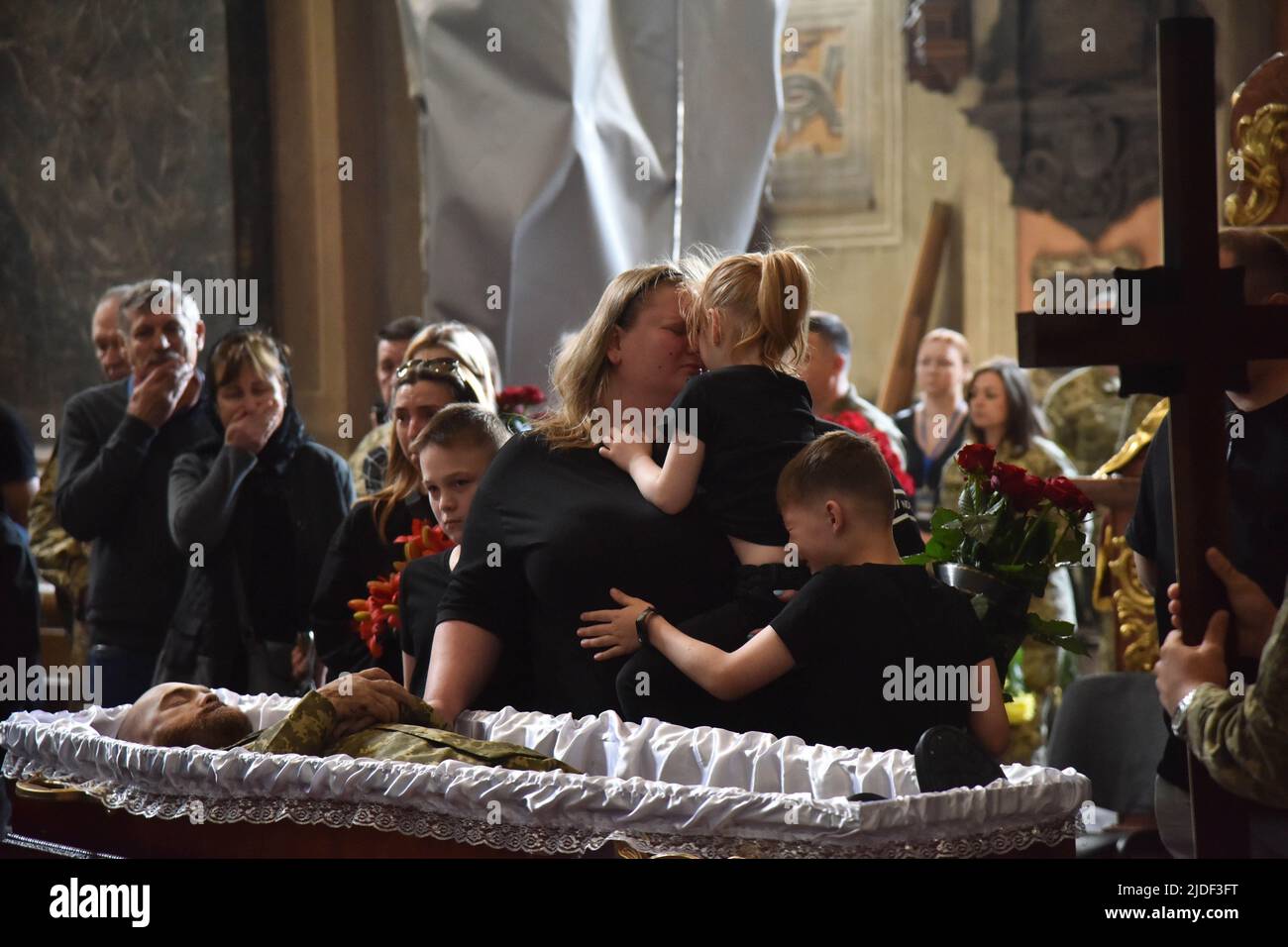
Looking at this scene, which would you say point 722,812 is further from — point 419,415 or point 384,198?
point 384,198

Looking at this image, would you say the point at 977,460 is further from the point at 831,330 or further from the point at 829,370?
the point at 831,330

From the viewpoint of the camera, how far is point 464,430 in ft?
10.8

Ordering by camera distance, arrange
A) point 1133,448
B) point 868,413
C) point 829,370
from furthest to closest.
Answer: point 868,413
point 829,370
point 1133,448

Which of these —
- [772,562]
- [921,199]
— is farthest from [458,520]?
[921,199]

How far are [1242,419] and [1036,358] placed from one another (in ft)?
2.31

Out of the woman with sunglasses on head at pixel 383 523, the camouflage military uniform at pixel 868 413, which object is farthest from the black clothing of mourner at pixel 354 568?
the camouflage military uniform at pixel 868 413

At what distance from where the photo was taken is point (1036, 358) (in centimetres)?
229

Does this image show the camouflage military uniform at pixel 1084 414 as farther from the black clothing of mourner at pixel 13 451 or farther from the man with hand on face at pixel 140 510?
the black clothing of mourner at pixel 13 451

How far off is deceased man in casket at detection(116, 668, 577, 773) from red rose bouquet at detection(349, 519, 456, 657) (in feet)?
1.85

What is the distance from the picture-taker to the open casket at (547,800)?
208 cm

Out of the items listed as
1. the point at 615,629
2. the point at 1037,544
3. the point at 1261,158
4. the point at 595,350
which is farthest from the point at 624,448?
the point at 1261,158

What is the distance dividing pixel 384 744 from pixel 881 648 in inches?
29.2

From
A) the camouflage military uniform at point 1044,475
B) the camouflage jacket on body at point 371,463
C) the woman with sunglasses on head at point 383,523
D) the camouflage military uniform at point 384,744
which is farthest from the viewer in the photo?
the camouflage military uniform at point 1044,475

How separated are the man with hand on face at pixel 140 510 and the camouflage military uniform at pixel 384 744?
5.97ft
